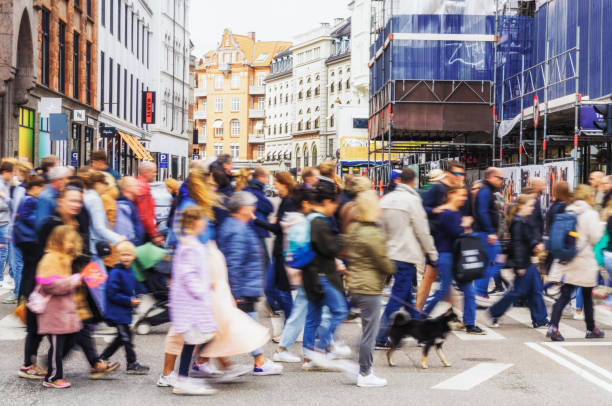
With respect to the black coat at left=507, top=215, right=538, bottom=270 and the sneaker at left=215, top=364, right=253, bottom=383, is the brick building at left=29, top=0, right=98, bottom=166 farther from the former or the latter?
the sneaker at left=215, top=364, right=253, bottom=383

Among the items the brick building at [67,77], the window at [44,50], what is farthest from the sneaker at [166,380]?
the window at [44,50]

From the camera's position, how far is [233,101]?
410ft

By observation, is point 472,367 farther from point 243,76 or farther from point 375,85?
point 243,76

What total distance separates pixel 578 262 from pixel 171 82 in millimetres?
62089

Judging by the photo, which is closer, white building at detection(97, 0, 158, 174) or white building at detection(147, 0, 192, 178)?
white building at detection(97, 0, 158, 174)

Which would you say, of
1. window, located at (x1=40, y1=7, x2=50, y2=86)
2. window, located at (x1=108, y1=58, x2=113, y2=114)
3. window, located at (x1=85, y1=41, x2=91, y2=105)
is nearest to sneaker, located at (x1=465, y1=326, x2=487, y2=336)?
window, located at (x1=40, y1=7, x2=50, y2=86)

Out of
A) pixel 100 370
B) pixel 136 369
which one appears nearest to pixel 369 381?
pixel 136 369

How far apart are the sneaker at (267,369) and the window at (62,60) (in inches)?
1049

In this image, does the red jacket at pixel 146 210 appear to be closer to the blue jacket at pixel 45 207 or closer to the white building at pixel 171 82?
the blue jacket at pixel 45 207

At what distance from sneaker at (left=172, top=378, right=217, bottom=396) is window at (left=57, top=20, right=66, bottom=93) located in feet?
89.1

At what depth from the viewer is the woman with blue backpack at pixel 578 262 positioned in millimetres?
9508

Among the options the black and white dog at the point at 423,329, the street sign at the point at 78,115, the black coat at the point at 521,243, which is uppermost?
the street sign at the point at 78,115

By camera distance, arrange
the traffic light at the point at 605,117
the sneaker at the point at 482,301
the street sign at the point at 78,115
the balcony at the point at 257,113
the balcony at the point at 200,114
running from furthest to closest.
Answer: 1. the balcony at the point at 200,114
2. the balcony at the point at 257,113
3. the street sign at the point at 78,115
4. the traffic light at the point at 605,117
5. the sneaker at the point at 482,301

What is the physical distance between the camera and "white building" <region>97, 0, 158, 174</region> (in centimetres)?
4109
